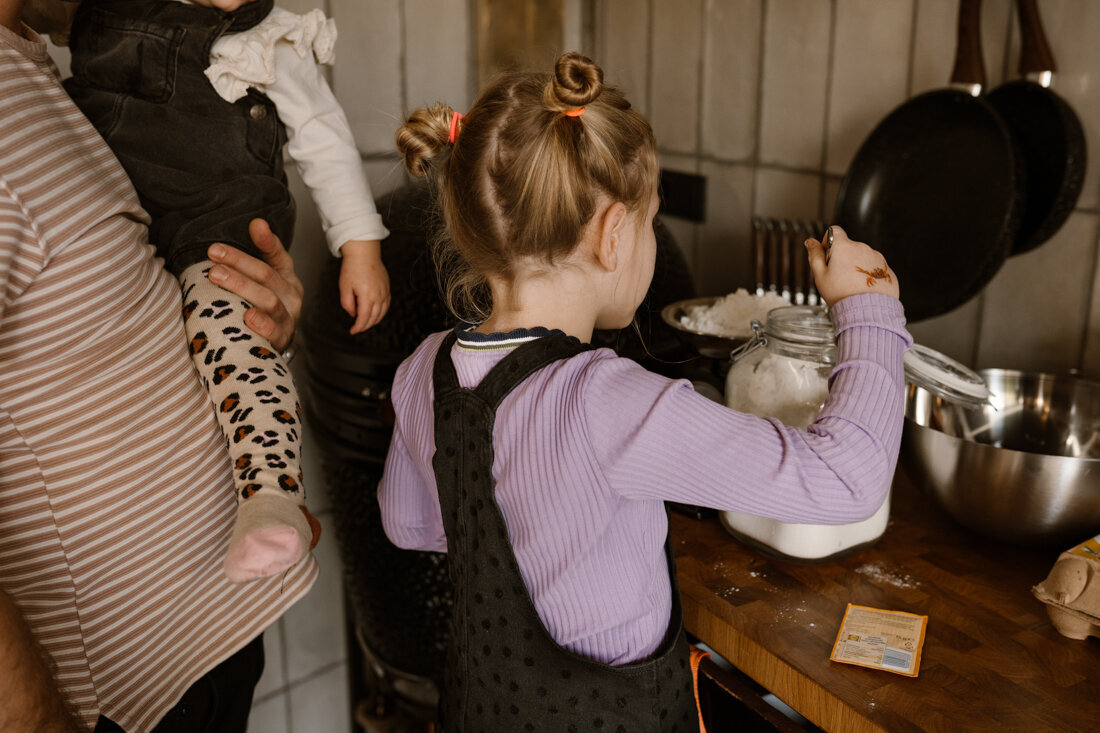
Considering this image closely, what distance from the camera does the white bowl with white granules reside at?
3.55 ft

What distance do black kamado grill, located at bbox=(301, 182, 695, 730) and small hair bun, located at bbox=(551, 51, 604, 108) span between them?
40 centimetres

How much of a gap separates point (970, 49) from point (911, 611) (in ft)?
2.48

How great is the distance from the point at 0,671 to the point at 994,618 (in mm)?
852

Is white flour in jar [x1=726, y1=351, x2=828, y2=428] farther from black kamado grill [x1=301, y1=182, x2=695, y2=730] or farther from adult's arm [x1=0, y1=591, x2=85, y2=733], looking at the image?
adult's arm [x1=0, y1=591, x2=85, y2=733]

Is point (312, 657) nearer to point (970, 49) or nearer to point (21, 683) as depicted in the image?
point (21, 683)

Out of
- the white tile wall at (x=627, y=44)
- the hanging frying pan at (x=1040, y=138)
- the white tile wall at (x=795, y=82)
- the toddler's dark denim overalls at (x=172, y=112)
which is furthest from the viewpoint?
the white tile wall at (x=627, y=44)

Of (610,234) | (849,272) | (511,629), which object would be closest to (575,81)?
(610,234)

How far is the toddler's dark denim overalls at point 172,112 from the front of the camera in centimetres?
101

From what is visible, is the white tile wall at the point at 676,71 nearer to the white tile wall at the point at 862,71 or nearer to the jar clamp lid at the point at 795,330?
the white tile wall at the point at 862,71

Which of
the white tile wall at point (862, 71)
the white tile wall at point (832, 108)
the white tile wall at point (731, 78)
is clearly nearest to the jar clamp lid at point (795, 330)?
the white tile wall at point (832, 108)

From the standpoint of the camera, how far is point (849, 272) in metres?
0.84

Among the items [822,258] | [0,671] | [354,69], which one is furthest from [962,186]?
[0,671]

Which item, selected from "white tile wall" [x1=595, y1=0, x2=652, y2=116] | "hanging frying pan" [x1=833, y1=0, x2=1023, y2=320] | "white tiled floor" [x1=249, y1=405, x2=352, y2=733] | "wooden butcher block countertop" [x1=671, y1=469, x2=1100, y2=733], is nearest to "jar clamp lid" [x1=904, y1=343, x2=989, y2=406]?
"wooden butcher block countertop" [x1=671, y1=469, x2=1100, y2=733]

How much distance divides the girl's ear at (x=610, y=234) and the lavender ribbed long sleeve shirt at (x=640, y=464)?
9cm
